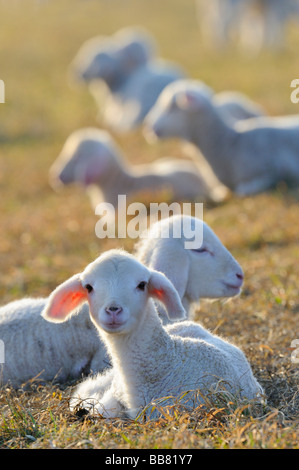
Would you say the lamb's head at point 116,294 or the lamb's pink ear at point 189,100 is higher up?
the lamb's pink ear at point 189,100

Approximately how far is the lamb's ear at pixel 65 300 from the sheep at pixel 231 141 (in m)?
4.95

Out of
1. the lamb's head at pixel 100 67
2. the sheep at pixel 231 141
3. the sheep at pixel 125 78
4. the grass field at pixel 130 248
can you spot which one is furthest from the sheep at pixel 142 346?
the lamb's head at pixel 100 67

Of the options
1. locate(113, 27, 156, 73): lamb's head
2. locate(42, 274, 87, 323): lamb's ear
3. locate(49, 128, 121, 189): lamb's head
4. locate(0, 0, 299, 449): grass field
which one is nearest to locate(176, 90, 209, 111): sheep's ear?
locate(49, 128, 121, 189): lamb's head

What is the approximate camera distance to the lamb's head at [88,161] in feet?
28.2

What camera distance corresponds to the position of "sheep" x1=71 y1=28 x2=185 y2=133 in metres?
14.2

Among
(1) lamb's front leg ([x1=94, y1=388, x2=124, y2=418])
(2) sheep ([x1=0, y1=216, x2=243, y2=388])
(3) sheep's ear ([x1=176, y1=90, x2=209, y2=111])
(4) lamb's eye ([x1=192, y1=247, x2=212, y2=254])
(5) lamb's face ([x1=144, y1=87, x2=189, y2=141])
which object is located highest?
(3) sheep's ear ([x1=176, y1=90, x2=209, y2=111])

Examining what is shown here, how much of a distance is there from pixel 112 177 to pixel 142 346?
17.0ft

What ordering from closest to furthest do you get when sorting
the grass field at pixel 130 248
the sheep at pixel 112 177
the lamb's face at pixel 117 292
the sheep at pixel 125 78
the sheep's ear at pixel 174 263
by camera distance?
the grass field at pixel 130 248, the lamb's face at pixel 117 292, the sheep's ear at pixel 174 263, the sheep at pixel 112 177, the sheep at pixel 125 78

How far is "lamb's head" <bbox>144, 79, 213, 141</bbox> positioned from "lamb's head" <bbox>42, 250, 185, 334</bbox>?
4969 millimetres

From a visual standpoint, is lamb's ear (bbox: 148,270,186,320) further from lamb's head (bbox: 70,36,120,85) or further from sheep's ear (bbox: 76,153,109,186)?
lamb's head (bbox: 70,36,120,85)

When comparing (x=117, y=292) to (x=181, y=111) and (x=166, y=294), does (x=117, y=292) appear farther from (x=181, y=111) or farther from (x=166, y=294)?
(x=181, y=111)

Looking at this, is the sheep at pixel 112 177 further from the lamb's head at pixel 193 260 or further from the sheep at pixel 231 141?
the lamb's head at pixel 193 260

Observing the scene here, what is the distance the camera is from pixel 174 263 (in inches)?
181

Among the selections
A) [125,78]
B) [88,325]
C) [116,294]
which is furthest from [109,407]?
[125,78]
